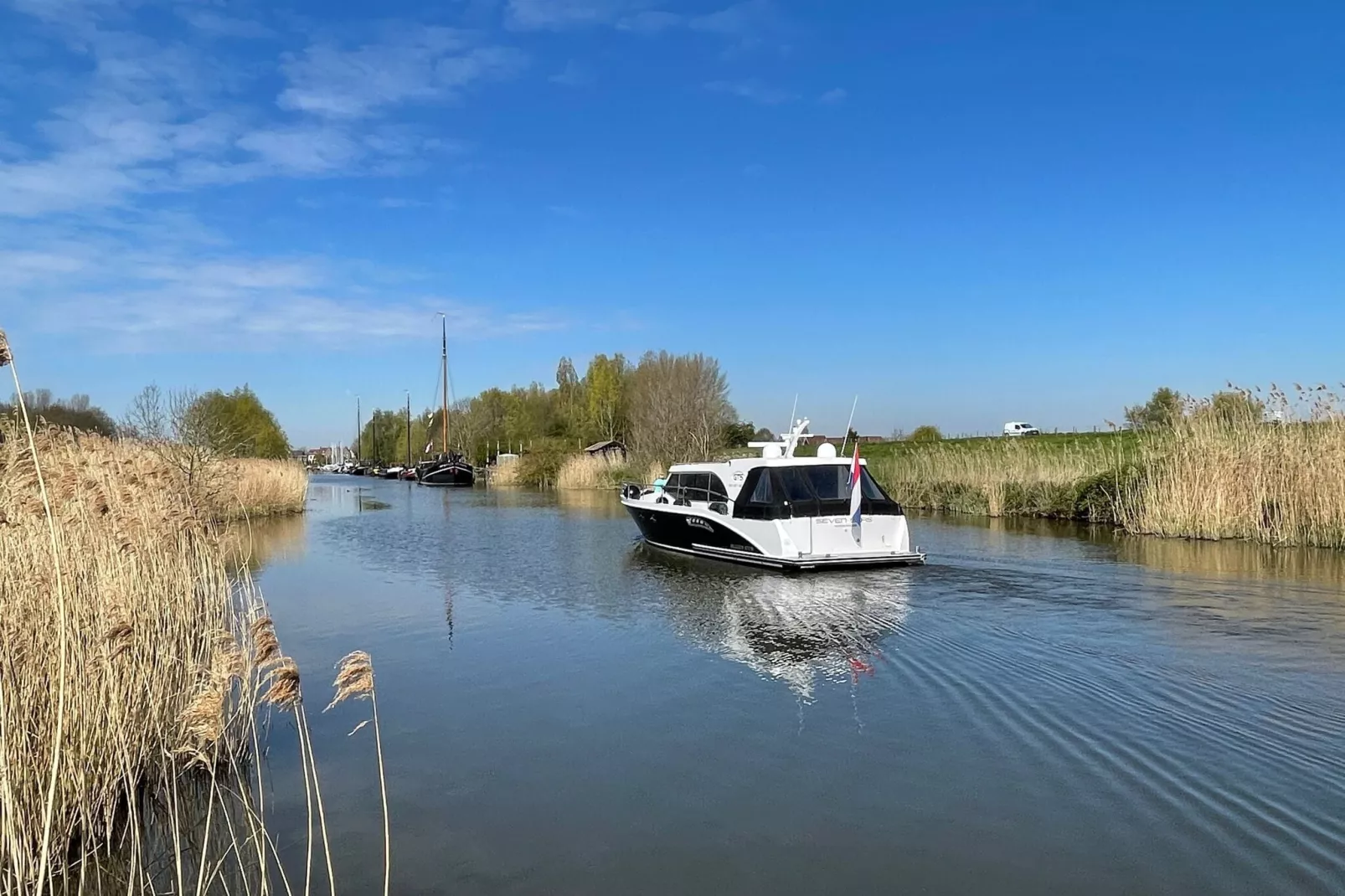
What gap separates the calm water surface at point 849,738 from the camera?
15.8ft

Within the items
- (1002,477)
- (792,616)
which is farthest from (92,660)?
(1002,477)

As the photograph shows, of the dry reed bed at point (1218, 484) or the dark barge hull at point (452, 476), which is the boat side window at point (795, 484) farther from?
the dark barge hull at point (452, 476)

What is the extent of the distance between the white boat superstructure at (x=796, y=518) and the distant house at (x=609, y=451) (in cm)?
3278

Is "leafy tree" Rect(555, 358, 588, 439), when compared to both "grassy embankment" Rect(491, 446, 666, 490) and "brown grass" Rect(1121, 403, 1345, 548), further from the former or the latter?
"brown grass" Rect(1121, 403, 1345, 548)

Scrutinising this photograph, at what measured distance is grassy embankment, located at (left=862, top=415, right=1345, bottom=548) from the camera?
1614 cm

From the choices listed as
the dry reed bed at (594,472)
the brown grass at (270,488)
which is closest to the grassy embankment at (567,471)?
the dry reed bed at (594,472)

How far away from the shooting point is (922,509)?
2794cm

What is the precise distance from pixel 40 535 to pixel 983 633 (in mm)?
8114

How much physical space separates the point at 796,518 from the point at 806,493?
637mm

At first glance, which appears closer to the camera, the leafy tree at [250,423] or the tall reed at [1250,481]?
the tall reed at [1250,481]

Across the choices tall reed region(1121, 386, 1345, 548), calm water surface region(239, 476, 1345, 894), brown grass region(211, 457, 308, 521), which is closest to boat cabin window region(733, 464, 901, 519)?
calm water surface region(239, 476, 1345, 894)

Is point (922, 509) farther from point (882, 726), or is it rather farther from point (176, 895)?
point (176, 895)

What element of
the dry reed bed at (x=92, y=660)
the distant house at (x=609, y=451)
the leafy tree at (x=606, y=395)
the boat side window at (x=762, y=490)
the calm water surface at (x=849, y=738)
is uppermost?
the leafy tree at (x=606, y=395)

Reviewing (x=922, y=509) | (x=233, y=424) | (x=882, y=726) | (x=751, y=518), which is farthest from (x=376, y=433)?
(x=882, y=726)
